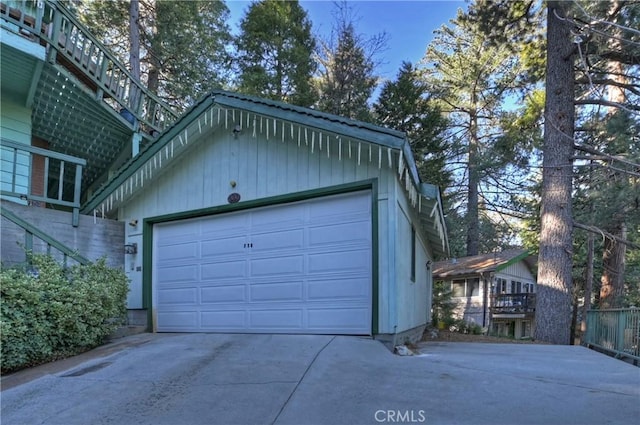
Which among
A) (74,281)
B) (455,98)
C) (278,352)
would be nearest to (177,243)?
(74,281)

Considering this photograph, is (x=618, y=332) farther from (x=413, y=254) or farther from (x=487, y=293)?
(x=487, y=293)

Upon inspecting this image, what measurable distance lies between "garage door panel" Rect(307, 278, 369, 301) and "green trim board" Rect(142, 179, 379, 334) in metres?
0.24

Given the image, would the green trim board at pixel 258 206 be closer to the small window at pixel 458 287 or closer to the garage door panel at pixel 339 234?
the garage door panel at pixel 339 234

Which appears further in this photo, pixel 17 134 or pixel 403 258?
pixel 17 134

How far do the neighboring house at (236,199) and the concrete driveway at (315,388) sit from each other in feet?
4.34

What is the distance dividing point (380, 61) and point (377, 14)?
204cm

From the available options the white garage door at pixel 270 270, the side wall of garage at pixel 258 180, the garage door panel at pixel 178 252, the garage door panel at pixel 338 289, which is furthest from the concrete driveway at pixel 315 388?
the garage door panel at pixel 178 252

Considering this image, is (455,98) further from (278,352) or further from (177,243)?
(278,352)

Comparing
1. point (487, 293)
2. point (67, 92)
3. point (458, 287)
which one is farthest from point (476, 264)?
point (67, 92)

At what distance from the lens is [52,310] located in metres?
5.33

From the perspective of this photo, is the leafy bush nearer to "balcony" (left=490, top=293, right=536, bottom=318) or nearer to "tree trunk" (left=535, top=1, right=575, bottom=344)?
"tree trunk" (left=535, top=1, right=575, bottom=344)

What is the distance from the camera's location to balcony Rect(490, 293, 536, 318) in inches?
805

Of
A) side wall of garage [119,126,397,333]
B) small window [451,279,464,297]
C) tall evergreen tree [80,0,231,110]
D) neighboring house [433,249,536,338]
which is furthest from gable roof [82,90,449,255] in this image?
small window [451,279,464,297]

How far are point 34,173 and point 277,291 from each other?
21.6 feet
